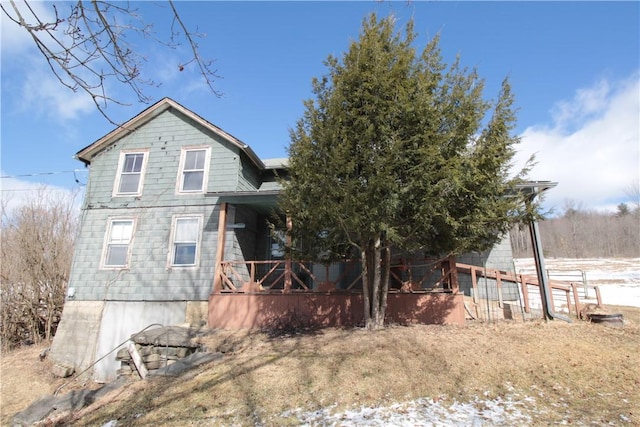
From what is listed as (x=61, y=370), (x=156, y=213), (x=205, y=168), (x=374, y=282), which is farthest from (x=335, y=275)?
(x=61, y=370)

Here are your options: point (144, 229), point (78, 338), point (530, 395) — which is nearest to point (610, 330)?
point (530, 395)

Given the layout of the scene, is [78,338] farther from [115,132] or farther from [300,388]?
[300,388]

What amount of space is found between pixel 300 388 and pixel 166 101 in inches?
430

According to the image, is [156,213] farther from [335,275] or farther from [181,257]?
[335,275]

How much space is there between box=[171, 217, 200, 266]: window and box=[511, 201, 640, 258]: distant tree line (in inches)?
1455

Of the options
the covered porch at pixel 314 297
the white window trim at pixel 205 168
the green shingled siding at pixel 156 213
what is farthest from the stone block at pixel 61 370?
the white window trim at pixel 205 168

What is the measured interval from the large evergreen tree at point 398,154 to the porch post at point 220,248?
3.59 meters

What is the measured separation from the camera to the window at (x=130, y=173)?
1207 centimetres

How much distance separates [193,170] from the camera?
11.9 metres

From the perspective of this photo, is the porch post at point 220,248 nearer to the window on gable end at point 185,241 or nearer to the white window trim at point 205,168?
the window on gable end at point 185,241

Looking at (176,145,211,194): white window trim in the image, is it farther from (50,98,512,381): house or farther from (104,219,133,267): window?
(104,219,133,267): window

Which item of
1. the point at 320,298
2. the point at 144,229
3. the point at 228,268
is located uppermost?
the point at 144,229

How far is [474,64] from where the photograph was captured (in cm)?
762

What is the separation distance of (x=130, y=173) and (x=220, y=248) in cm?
461
